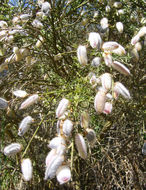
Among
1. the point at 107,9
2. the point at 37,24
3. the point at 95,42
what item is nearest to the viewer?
the point at 95,42

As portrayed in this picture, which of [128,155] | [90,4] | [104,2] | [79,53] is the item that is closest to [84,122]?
[79,53]

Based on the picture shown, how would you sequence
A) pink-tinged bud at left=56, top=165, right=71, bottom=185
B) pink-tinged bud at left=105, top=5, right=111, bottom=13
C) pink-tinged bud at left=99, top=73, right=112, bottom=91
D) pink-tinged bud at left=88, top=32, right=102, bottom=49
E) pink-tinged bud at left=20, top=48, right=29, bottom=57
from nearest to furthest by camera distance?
pink-tinged bud at left=56, top=165, right=71, bottom=185 < pink-tinged bud at left=99, top=73, right=112, bottom=91 < pink-tinged bud at left=88, top=32, right=102, bottom=49 < pink-tinged bud at left=20, top=48, right=29, bottom=57 < pink-tinged bud at left=105, top=5, right=111, bottom=13

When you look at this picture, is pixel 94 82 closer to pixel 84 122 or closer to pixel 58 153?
pixel 84 122

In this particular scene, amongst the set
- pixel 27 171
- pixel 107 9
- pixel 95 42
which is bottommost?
pixel 27 171

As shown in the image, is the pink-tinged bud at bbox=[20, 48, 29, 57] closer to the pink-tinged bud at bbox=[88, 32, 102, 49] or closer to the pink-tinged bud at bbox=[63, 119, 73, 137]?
the pink-tinged bud at bbox=[88, 32, 102, 49]

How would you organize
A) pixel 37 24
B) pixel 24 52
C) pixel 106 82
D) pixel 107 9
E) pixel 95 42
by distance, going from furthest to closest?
pixel 107 9, pixel 37 24, pixel 24 52, pixel 95 42, pixel 106 82

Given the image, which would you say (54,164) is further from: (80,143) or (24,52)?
(24,52)

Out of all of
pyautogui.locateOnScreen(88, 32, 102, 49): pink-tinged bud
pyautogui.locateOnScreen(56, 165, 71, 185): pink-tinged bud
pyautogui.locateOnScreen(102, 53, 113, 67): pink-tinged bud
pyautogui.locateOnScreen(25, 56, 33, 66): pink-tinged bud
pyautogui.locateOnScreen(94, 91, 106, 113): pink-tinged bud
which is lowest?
pyautogui.locateOnScreen(56, 165, 71, 185): pink-tinged bud

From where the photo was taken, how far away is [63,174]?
622 millimetres

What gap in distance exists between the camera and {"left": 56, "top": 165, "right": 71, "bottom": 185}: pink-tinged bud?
24.2 inches

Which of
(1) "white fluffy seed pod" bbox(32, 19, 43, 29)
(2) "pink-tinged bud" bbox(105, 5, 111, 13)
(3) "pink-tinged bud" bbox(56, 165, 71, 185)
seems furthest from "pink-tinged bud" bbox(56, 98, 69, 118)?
(2) "pink-tinged bud" bbox(105, 5, 111, 13)

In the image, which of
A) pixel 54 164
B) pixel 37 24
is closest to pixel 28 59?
pixel 37 24

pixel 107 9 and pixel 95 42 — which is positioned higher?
pixel 107 9

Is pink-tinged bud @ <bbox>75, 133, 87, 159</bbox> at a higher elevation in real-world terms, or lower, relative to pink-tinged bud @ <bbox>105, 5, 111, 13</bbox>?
lower
